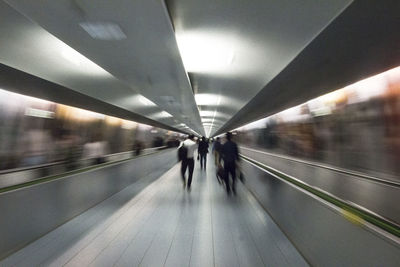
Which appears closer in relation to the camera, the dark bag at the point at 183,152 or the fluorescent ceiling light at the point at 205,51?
the fluorescent ceiling light at the point at 205,51

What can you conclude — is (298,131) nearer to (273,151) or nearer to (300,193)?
(273,151)

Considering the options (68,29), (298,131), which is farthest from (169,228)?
(298,131)

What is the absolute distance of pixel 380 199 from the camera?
451 cm

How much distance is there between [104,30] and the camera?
336 cm

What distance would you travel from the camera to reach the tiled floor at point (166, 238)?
10.7 ft

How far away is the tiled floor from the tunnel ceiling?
296 centimetres

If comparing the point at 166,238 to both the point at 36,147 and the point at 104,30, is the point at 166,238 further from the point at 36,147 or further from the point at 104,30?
the point at 36,147

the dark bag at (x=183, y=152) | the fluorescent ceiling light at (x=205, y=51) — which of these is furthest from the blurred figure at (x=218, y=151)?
the fluorescent ceiling light at (x=205, y=51)

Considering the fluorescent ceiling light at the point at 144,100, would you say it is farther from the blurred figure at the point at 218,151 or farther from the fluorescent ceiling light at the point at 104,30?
the fluorescent ceiling light at the point at 104,30

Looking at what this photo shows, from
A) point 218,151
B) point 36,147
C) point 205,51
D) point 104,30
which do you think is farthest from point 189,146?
point 104,30

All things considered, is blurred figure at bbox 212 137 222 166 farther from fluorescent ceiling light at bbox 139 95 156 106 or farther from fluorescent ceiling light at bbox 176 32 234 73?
fluorescent ceiling light at bbox 176 32 234 73

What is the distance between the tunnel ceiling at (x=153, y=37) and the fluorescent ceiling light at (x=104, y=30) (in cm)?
1

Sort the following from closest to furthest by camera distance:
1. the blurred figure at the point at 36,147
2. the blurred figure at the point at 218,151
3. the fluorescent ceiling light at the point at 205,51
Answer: the fluorescent ceiling light at the point at 205,51 → the blurred figure at the point at 36,147 → the blurred figure at the point at 218,151

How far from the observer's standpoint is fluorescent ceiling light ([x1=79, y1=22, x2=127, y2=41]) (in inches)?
124
